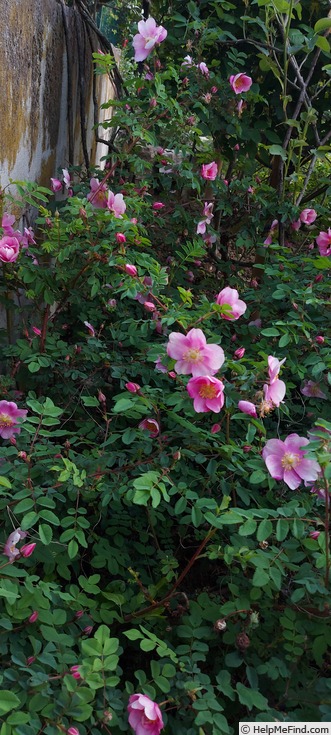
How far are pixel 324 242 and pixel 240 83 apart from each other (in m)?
0.70

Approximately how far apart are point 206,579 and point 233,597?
33cm

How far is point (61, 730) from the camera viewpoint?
92 centimetres

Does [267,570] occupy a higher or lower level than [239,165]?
lower

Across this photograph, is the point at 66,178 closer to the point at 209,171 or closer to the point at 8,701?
the point at 209,171

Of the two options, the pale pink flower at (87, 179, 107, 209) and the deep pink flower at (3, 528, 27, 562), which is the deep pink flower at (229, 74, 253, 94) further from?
the deep pink flower at (3, 528, 27, 562)

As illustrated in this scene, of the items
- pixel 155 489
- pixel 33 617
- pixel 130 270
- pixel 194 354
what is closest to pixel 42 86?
pixel 130 270

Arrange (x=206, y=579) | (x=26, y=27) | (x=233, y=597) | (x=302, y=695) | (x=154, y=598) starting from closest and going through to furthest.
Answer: (x=302, y=695), (x=233, y=597), (x=154, y=598), (x=206, y=579), (x=26, y=27)

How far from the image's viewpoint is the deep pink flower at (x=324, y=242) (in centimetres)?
212

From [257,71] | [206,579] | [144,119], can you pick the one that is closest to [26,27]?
[144,119]

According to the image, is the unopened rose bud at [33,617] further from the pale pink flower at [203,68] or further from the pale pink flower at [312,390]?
the pale pink flower at [203,68]

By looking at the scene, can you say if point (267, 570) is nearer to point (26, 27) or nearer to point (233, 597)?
point (233, 597)

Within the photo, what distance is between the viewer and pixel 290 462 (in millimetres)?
1213

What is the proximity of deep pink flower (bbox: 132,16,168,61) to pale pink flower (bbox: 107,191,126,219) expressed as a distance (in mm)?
593

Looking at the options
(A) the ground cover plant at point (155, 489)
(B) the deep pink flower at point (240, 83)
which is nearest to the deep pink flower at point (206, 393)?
(A) the ground cover plant at point (155, 489)
